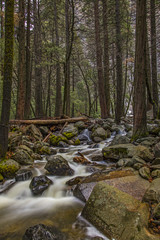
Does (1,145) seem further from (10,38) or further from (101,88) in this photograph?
(101,88)

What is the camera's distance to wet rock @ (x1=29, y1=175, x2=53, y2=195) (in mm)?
4574

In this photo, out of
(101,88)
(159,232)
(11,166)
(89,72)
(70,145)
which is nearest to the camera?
(159,232)

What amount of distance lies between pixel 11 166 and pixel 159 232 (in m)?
4.40

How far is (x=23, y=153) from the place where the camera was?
21.1 ft

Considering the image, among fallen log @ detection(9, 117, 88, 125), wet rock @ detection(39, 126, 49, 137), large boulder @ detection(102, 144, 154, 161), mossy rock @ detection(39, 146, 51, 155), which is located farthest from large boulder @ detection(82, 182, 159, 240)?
fallen log @ detection(9, 117, 88, 125)

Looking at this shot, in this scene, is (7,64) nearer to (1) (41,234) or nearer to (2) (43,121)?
(1) (41,234)

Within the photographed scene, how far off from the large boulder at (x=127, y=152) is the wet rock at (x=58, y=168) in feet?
A: 5.22

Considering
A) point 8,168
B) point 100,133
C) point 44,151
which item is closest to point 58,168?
point 8,168

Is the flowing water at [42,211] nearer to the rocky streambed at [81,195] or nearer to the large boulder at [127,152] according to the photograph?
the rocky streambed at [81,195]

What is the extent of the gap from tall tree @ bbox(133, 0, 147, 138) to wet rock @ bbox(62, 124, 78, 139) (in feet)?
13.9

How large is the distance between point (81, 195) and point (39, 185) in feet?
4.34

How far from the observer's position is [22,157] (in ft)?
20.6

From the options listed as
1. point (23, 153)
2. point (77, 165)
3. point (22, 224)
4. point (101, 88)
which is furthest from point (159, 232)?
point (101, 88)

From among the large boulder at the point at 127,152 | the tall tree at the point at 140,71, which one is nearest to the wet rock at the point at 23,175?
the large boulder at the point at 127,152
